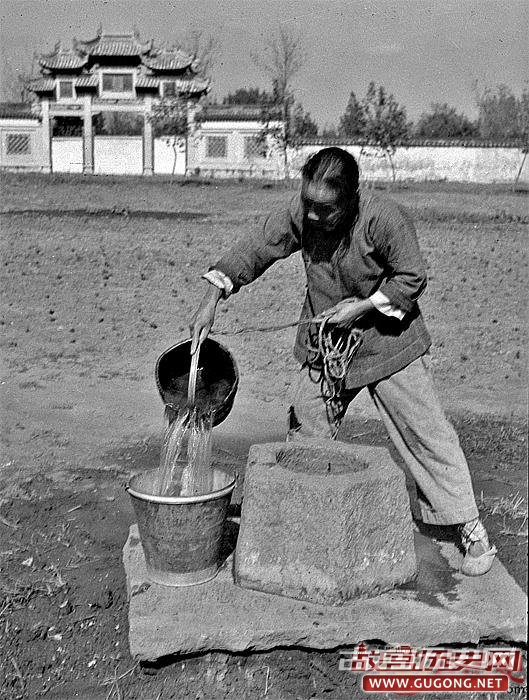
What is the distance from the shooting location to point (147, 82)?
3806 cm

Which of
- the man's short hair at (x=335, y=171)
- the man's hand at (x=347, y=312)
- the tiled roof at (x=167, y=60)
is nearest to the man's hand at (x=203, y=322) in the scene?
the man's hand at (x=347, y=312)

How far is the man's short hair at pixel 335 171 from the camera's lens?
3248mm

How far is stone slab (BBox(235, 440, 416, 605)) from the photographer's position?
10.4 ft

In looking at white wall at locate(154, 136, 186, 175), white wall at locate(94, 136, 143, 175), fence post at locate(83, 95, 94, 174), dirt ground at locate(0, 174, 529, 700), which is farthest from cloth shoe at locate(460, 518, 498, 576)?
white wall at locate(154, 136, 186, 175)

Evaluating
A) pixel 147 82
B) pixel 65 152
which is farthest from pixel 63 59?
pixel 65 152

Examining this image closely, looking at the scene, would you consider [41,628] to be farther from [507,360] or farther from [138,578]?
[507,360]

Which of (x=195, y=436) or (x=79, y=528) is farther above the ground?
(x=195, y=436)

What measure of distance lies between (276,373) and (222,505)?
349cm

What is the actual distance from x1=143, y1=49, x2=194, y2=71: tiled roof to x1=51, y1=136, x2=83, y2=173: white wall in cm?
610

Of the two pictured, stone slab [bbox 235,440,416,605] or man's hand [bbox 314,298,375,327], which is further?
man's hand [bbox 314,298,375,327]

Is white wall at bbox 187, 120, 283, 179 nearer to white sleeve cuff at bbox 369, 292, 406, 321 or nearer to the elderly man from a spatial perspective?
the elderly man

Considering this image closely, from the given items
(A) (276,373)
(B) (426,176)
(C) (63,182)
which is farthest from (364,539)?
(B) (426,176)

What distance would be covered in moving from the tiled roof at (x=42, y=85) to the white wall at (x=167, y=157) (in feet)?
16.6

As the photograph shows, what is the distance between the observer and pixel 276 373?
6.74 m
